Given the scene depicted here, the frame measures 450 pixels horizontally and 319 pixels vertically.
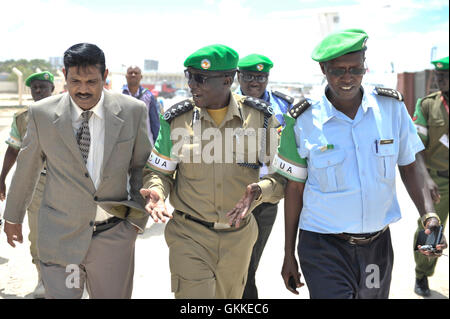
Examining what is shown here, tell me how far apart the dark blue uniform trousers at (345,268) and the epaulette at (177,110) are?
3.89ft

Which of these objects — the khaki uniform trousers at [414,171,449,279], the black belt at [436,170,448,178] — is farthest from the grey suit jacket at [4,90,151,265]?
the black belt at [436,170,448,178]

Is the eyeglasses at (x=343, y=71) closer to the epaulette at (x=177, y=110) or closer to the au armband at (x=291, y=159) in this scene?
the au armband at (x=291, y=159)

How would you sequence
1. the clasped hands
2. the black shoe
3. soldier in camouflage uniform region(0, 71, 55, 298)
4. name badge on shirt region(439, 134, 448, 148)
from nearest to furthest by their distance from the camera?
the clasped hands
soldier in camouflage uniform region(0, 71, 55, 298)
the black shoe
name badge on shirt region(439, 134, 448, 148)

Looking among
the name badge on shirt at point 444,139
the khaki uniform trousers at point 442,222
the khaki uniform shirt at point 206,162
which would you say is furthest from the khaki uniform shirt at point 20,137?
the name badge on shirt at point 444,139

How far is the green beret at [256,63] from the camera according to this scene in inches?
189

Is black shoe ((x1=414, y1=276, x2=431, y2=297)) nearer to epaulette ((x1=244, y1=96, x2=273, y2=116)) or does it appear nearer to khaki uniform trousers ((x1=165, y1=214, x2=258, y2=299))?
khaki uniform trousers ((x1=165, y1=214, x2=258, y2=299))

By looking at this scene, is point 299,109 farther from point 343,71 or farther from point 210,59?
point 210,59

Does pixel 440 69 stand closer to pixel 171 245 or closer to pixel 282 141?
pixel 282 141

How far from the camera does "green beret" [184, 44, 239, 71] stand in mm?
3039

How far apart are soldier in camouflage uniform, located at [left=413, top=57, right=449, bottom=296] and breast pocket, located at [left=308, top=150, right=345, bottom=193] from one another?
2.59m

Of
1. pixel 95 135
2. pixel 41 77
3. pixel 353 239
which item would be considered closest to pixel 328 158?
pixel 353 239

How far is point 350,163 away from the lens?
2.66m

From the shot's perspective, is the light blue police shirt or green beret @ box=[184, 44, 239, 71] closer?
the light blue police shirt

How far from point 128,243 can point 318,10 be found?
137 feet
